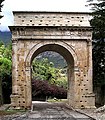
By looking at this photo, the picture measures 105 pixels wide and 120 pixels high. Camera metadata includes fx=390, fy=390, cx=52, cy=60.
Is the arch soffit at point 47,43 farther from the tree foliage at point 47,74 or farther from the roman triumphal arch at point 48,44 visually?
the tree foliage at point 47,74

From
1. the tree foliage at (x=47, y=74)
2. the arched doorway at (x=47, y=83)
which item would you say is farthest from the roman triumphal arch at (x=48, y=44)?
the tree foliage at (x=47, y=74)

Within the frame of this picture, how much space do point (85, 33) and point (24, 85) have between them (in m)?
6.87

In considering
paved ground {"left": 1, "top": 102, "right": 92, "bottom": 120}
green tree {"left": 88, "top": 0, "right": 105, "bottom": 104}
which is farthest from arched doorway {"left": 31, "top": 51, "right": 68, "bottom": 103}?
paved ground {"left": 1, "top": 102, "right": 92, "bottom": 120}

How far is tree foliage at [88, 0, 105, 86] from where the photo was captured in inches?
1328

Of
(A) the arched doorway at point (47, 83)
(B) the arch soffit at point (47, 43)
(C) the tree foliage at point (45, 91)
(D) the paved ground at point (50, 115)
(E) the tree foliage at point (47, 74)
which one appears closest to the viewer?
(D) the paved ground at point (50, 115)

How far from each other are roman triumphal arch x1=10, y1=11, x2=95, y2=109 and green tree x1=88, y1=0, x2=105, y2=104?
1.30 metres

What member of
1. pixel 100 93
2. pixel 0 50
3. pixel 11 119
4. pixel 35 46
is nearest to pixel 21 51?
pixel 35 46

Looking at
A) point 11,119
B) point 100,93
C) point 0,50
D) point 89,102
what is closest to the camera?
point 11,119

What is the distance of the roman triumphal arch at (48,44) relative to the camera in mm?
33031

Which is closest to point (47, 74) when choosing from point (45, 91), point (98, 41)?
point (45, 91)

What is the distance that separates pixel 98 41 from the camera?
119 ft

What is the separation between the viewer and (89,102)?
33.0m

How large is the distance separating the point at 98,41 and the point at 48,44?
5305mm

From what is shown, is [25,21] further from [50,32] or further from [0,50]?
[0,50]
